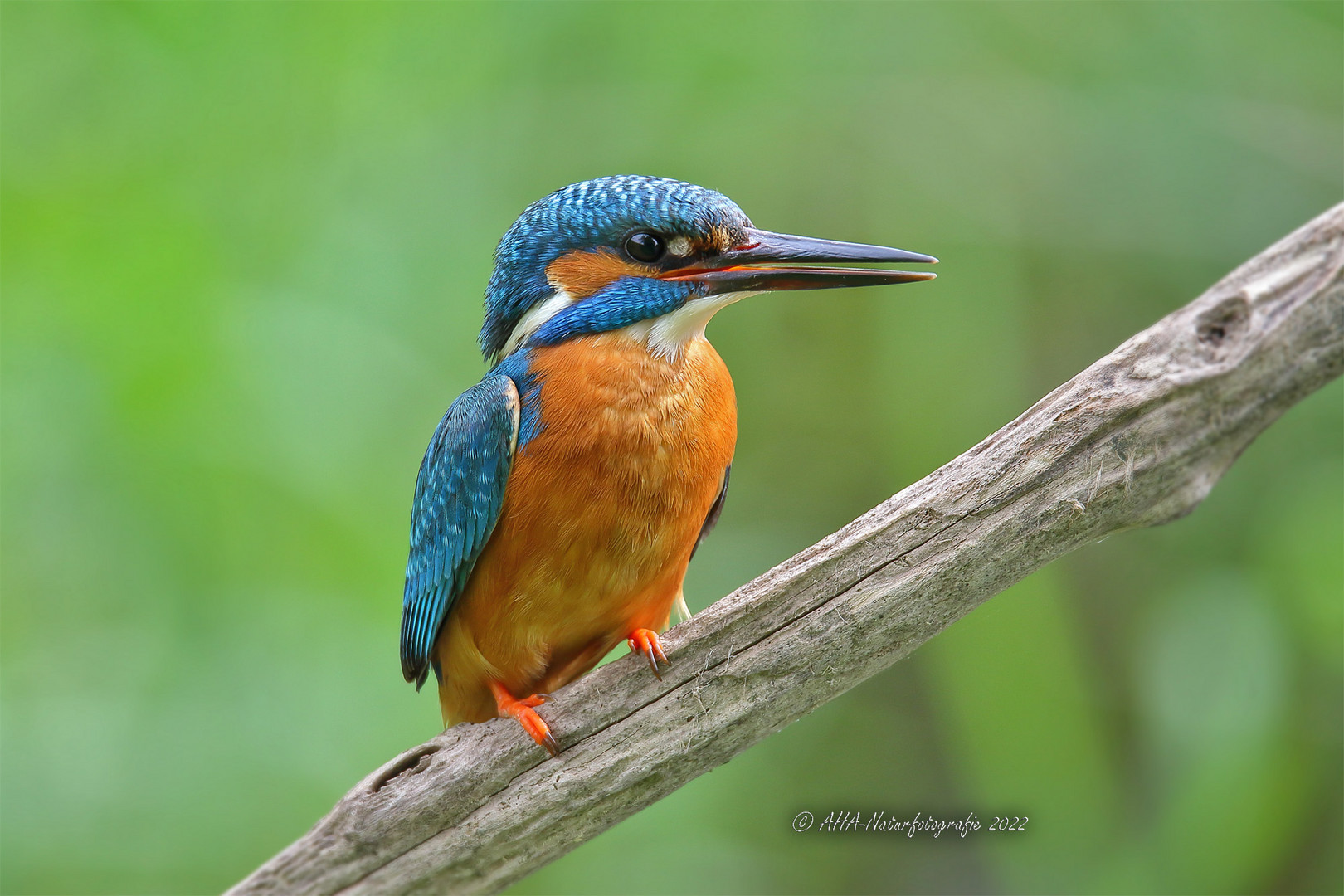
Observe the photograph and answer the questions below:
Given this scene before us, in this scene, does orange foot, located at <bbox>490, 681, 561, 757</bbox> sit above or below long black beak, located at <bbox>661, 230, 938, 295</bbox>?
below

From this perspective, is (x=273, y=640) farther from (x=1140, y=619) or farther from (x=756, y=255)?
(x=1140, y=619)

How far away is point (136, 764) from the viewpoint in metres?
2.80

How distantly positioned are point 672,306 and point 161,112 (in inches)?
83.6

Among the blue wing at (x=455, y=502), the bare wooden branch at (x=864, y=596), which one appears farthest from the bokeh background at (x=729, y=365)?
the bare wooden branch at (x=864, y=596)

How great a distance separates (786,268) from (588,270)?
40 centimetres

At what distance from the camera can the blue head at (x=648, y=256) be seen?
6.60 feet

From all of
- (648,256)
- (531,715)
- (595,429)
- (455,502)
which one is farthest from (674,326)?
(531,715)

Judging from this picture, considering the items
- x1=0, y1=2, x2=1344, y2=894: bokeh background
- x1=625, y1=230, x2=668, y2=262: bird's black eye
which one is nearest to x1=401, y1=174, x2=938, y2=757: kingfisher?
x1=625, y1=230, x2=668, y2=262: bird's black eye

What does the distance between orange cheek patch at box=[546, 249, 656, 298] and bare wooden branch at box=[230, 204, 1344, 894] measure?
664 mm

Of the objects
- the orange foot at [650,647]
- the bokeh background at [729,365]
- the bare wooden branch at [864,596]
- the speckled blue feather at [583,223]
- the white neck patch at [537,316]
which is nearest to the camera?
the bare wooden branch at [864,596]

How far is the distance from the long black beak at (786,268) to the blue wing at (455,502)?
0.44 metres

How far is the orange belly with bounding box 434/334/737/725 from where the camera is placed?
1.99 metres

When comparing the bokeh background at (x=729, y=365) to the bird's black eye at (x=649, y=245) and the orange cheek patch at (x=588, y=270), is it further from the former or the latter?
the bird's black eye at (x=649, y=245)

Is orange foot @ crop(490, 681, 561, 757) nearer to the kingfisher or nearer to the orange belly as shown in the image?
the kingfisher
